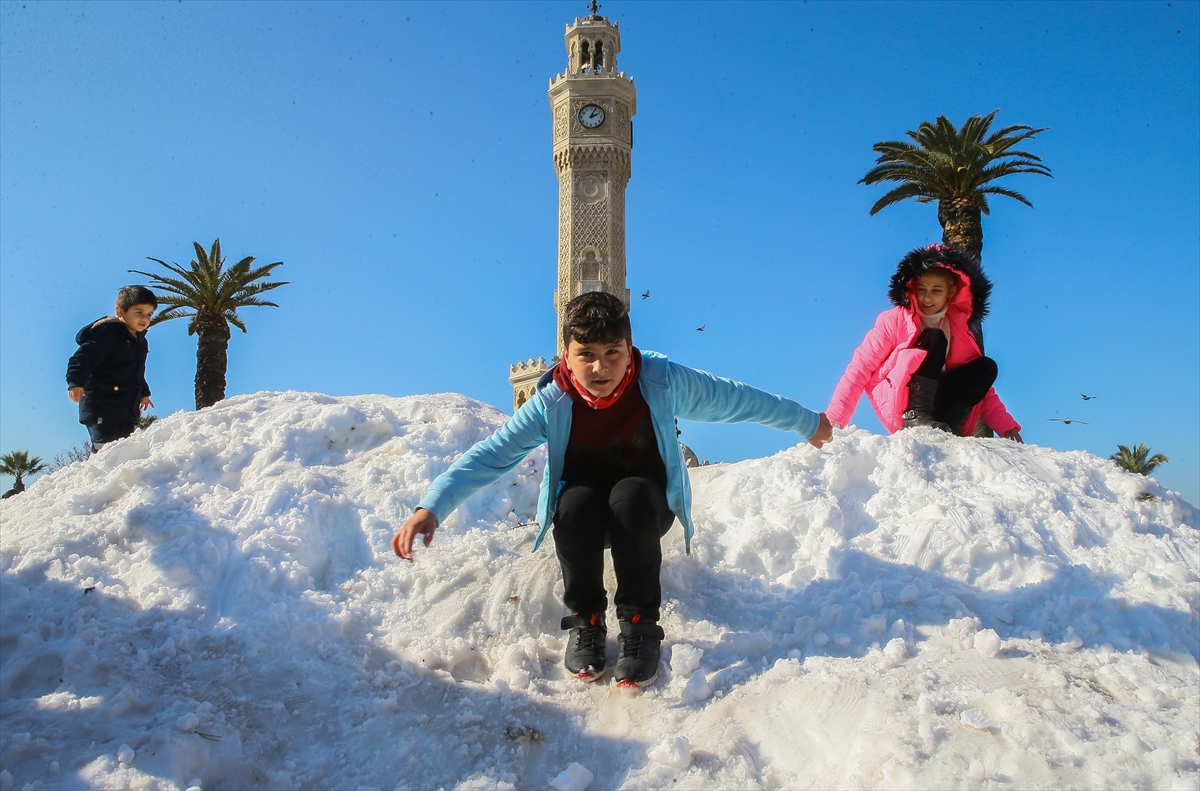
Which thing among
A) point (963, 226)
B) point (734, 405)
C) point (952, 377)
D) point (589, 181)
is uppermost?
point (589, 181)

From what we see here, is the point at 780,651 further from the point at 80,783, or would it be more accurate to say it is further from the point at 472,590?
the point at 80,783

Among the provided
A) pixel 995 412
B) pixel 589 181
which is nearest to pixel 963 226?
pixel 995 412

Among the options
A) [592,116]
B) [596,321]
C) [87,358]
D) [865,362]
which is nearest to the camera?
[596,321]

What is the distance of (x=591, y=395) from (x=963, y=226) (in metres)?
13.9

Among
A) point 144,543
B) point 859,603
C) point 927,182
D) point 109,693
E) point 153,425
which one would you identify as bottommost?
point 109,693

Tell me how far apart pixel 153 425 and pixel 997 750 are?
15.6ft

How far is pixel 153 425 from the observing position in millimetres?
4828

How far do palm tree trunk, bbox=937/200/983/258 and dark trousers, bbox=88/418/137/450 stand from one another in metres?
13.6

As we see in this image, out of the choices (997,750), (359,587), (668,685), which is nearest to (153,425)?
(359,587)

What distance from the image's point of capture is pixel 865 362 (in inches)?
187

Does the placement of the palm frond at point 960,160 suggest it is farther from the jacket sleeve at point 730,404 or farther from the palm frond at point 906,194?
the jacket sleeve at point 730,404

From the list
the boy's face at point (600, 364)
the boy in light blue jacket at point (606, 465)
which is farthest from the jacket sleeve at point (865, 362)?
the boy's face at point (600, 364)

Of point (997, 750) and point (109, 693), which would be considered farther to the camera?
point (109, 693)

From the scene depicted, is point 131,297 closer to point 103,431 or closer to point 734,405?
point 103,431
